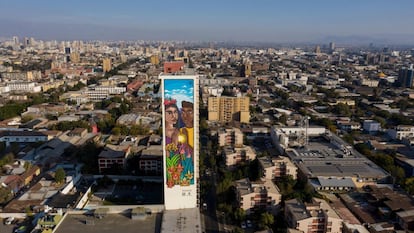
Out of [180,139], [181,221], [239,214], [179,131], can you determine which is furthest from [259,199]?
[179,131]

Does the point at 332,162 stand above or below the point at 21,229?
below

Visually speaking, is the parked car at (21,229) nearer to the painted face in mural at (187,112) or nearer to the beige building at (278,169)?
the painted face in mural at (187,112)

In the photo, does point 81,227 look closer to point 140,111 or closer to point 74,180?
point 74,180

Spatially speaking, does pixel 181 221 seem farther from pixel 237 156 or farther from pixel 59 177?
pixel 237 156

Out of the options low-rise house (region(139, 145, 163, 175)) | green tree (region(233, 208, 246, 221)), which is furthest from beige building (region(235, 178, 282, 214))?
low-rise house (region(139, 145, 163, 175))

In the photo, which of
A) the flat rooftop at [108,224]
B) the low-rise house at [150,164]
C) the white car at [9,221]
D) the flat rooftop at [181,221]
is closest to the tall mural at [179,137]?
the flat rooftop at [181,221]

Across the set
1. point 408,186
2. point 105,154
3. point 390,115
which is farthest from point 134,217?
point 390,115

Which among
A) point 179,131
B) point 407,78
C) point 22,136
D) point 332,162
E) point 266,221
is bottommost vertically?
point 266,221

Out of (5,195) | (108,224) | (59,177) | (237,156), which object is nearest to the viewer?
(108,224)
